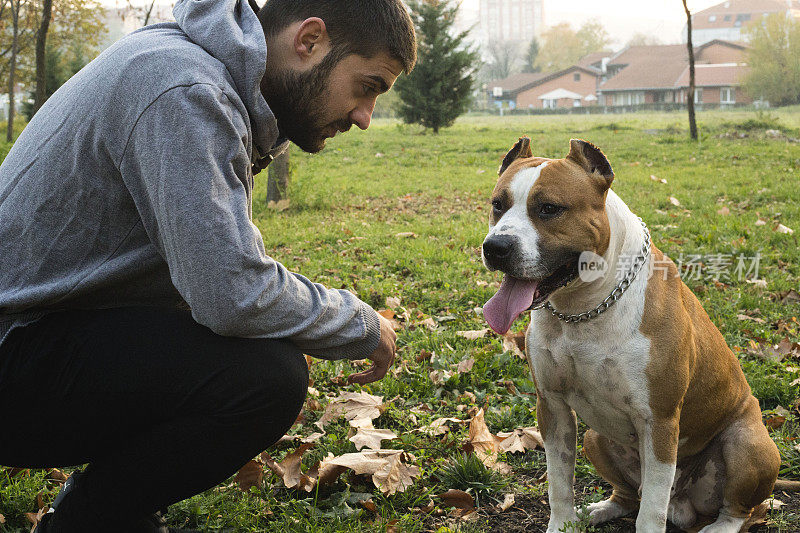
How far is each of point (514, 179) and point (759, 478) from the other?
1399mm

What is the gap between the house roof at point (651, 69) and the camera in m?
54.0

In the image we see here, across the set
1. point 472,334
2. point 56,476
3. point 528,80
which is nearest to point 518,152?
point 472,334

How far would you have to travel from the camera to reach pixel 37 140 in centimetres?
201

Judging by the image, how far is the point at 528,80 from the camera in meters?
65.5

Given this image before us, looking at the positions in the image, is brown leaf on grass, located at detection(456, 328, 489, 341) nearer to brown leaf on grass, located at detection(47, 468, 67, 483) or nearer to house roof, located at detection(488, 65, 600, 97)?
brown leaf on grass, located at detection(47, 468, 67, 483)

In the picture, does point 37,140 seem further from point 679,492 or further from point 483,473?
point 679,492

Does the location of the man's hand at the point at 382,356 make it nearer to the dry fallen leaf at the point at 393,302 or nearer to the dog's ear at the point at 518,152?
the dog's ear at the point at 518,152

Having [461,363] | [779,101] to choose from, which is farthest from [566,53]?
[461,363]

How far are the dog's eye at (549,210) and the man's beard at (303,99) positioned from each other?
75 centimetres

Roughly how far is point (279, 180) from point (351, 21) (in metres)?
7.22

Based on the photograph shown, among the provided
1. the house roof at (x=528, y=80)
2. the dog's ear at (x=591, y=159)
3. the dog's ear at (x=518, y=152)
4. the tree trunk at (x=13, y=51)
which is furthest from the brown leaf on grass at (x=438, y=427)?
the house roof at (x=528, y=80)

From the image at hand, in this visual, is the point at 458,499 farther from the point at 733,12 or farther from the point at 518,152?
the point at 733,12

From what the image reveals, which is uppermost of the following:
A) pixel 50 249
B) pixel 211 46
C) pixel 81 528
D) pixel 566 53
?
pixel 566 53

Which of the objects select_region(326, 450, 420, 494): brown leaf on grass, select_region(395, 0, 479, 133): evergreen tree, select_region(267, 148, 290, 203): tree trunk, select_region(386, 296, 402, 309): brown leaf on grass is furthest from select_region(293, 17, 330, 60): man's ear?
select_region(395, 0, 479, 133): evergreen tree
